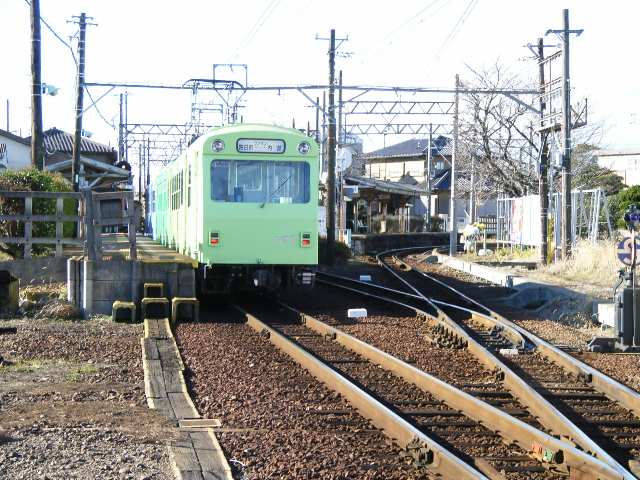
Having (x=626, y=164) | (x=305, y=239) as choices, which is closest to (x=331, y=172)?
(x=305, y=239)

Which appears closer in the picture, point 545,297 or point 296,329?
point 296,329

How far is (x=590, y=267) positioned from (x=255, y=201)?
9053 millimetres

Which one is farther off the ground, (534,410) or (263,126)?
(263,126)

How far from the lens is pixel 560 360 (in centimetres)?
966

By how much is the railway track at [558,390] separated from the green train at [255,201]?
2791 mm

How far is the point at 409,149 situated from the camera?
8069 cm

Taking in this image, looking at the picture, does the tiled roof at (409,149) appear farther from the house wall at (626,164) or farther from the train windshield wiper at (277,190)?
the train windshield wiper at (277,190)

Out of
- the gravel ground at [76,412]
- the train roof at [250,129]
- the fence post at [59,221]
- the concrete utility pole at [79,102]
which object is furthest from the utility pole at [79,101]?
the gravel ground at [76,412]

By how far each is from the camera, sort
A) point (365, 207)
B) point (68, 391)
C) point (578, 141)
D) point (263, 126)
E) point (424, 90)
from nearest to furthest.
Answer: point (68, 391) < point (263, 126) < point (424, 90) < point (578, 141) < point (365, 207)

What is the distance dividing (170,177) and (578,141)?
98.7 feet

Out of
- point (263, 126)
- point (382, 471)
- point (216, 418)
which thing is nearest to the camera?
point (382, 471)

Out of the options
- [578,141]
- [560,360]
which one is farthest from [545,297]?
[578,141]

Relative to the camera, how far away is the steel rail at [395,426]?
5258mm

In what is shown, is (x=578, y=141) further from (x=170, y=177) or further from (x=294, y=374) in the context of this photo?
(x=294, y=374)
